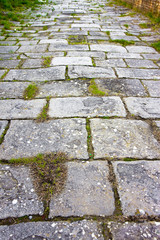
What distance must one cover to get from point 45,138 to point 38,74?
1695 millimetres

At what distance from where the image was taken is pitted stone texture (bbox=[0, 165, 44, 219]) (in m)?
1.35

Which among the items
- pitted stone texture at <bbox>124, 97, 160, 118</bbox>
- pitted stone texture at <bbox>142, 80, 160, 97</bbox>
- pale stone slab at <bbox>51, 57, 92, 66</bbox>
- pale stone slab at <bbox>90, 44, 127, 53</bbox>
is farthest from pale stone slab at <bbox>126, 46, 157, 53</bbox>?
pitted stone texture at <bbox>124, 97, 160, 118</bbox>

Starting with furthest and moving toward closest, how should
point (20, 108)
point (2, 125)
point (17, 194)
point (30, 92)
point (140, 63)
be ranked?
point (140, 63) < point (30, 92) < point (20, 108) < point (2, 125) < point (17, 194)

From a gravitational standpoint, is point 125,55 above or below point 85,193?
above

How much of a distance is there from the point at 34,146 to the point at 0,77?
6.21 ft

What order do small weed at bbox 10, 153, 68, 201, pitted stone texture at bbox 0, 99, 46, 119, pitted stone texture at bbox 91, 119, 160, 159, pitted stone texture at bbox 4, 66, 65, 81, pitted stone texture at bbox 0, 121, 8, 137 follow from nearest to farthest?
small weed at bbox 10, 153, 68, 201
pitted stone texture at bbox 91, 119, 160, 159
pitted stone texture at bbox 0, 121, 8, 137
pitted stone texture at bbox 0, 99, 46, 119
pitted stone texture at bbox 4, 66, 65, 81

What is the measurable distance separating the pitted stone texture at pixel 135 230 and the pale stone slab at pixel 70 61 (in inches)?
117

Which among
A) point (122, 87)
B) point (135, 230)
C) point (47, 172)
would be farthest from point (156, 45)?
point (135, 230)

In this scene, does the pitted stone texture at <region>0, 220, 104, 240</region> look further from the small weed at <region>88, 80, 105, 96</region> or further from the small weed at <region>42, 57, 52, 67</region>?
the small weed at <region>42, 57, 52, 67</region>

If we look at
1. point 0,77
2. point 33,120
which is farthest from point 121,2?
point 33,120

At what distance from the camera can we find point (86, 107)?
2.46 m

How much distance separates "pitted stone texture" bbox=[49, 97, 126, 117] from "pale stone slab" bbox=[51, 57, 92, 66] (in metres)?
1.29

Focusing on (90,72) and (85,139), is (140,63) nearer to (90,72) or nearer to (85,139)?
(90,72)

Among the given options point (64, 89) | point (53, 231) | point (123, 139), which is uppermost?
point (64, 89)
